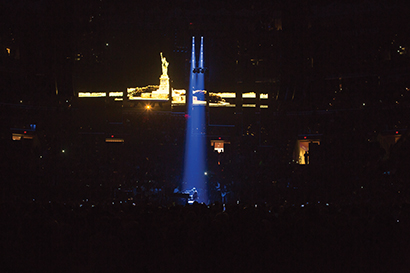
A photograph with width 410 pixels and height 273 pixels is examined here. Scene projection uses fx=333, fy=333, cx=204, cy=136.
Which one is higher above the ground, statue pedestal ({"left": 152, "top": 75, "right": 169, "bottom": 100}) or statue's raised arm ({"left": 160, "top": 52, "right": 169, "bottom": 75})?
statue's raised arm ({"left": 160, "top": 52, "right": 169, "bottom": 75})

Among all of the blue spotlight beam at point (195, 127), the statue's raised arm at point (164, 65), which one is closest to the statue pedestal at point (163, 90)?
the statue's raised arm at point (164, 65)

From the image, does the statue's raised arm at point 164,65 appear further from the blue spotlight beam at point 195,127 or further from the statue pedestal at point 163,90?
the blue spotlight beam at point 195,127

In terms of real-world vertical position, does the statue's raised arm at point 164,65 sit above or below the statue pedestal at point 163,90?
Result: above

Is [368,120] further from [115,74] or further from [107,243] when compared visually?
[107,243]

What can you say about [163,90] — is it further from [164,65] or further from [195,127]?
[195,127]

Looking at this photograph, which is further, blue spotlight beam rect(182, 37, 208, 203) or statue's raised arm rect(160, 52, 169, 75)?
blue spotlight beam rect(182, 37, 208, 203)

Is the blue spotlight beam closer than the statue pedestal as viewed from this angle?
No

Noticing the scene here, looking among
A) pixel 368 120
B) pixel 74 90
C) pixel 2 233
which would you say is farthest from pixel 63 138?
pixel 368 120

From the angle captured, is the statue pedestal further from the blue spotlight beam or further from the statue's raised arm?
the blue spotlight beam

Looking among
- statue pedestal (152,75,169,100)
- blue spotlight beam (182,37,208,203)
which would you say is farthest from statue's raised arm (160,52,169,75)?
blue spotlight beam (182,37,208,203)

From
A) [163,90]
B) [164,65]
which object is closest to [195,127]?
[163,90]

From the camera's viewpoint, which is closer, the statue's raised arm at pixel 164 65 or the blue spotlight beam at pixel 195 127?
the statue's raised arm at pixel 164 65

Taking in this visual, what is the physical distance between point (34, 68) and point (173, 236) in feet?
28.9

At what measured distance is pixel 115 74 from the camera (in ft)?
59.5
